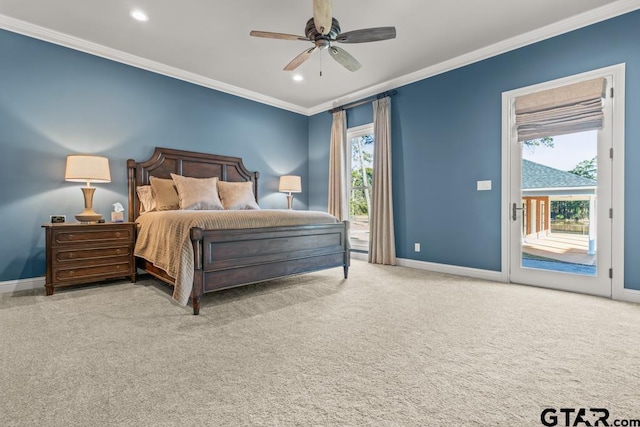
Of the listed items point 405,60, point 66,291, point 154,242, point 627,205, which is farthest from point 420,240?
point 66,291

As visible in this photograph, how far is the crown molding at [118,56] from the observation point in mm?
3229

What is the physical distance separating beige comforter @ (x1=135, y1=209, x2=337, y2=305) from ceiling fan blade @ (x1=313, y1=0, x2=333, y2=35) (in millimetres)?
1736

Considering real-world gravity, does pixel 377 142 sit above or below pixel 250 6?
below

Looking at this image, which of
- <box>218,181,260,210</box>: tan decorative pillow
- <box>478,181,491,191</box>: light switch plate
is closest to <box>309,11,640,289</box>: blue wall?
<box>478,181,491,191</box>: light switch plate

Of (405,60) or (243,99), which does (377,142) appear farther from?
(243,99)

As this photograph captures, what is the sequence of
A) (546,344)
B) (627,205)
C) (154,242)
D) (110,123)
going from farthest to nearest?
(110,123) < (154,242) < (627,205) < (546,344)

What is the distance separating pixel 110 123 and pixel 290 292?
10.3 feet

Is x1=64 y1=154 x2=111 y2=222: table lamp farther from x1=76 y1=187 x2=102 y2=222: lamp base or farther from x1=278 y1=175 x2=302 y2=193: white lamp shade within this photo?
x1=278 y1=175 x2=302 y2=193: white lamp shade

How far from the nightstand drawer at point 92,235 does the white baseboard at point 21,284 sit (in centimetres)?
74

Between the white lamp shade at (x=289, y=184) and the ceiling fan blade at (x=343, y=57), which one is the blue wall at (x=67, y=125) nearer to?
the white lamp shade at (x=289, y=184)

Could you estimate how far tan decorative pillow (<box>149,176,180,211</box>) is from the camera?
386 cm

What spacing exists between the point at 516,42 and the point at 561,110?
3.19 feet

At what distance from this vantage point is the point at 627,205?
2.88 metres

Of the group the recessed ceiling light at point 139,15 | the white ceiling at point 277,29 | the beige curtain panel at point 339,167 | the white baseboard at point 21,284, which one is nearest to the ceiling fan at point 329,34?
Answer: the white ceiling at point 277,29
